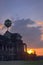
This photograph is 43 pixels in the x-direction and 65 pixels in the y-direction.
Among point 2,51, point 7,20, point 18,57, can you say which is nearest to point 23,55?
point 18,57

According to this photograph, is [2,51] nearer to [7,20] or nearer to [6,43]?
[6,43]

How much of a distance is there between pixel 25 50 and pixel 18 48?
101 inches

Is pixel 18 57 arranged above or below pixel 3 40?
below

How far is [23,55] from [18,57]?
2.15 m

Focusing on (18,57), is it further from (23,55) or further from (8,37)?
(8,37)

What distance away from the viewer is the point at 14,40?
Answer: 280 ft

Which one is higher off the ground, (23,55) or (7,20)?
(7,20)

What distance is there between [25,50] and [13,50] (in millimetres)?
4722

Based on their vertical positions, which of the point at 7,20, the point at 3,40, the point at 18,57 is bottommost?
the point at 18,57

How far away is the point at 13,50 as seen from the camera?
82750mm

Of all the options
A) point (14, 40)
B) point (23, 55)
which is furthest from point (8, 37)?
point (23, 55)

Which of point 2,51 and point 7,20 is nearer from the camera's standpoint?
point 2,51

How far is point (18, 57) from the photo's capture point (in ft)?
264

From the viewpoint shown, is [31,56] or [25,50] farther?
[25,50]
